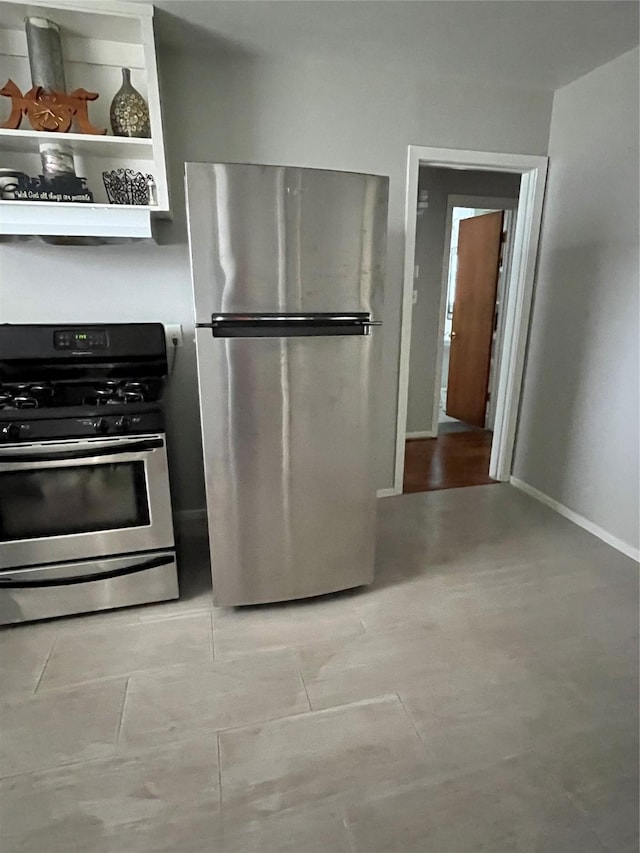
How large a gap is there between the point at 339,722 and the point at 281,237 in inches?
64.5

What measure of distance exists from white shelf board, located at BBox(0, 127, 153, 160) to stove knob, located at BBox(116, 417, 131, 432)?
115 cm

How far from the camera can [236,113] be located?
7.79 ft

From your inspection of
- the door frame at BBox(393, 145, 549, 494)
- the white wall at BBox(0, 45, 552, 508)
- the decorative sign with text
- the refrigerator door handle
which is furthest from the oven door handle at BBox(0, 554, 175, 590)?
the door frame at BBox(393, 145, 549, 494)

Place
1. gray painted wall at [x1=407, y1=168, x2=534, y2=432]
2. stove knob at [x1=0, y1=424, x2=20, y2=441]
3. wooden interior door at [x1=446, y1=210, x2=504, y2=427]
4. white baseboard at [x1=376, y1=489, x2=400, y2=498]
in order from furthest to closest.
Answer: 1. wooden interior door at [x1=446, y1=210, x2=504, y2=427]
2. gray painted wall at [x1=407, y1=168, x2=534, y2=432]
3. white baseboard at [x1=376, y1=489, x2=400, y2=498]
4. stove knob at [x1=0, y1=424, x2=20, y2=441]

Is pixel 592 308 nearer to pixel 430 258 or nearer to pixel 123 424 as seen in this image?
pixel 430 258

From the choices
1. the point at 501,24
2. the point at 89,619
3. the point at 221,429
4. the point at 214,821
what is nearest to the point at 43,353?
the point at 221,429

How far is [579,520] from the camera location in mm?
2846

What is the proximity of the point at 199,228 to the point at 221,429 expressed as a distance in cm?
71

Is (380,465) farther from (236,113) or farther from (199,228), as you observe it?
(236,113)

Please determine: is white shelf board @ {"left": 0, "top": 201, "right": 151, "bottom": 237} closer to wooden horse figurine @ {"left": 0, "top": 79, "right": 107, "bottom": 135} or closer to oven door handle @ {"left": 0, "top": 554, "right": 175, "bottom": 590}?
wooden horse figurine @ {"left": 0, "top": 79, "right": 107, "bottom": 135}

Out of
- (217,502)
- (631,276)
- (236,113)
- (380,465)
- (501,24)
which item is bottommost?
(380,465)

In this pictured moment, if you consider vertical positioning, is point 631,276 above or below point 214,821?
above

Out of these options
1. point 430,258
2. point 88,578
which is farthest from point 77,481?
point 430,258

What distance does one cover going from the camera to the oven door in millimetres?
1819
